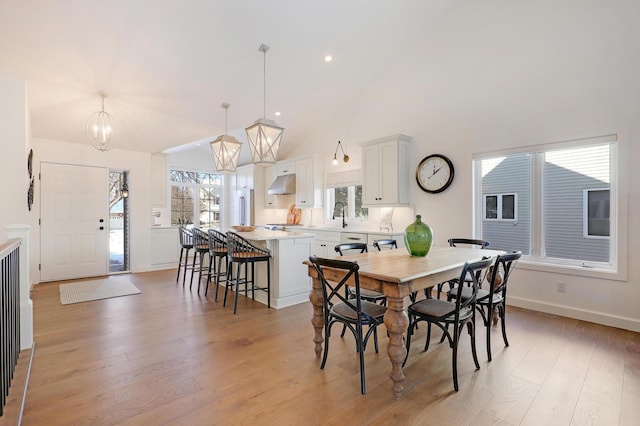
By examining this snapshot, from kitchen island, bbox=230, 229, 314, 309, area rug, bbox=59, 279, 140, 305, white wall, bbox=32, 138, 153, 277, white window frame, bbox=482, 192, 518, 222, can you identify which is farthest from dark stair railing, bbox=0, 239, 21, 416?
white window frame, bbox=482, 192, 518, 222

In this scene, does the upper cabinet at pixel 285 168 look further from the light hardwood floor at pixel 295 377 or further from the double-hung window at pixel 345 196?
the light hardwood floor at pixel 295 377

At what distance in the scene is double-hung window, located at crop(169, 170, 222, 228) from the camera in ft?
24.8

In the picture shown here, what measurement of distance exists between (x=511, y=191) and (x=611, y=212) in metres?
1.02

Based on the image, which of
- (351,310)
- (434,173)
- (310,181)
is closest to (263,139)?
(351,310)

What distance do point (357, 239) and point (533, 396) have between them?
342cm

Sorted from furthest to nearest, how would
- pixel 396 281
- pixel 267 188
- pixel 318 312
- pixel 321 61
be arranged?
pixel 267 188 < pixel 321 61 < pixel 318 312 < pixel 396 281

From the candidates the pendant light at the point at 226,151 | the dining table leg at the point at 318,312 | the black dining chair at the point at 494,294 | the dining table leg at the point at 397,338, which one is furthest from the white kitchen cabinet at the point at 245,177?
the dining table leg at the point at 397,338

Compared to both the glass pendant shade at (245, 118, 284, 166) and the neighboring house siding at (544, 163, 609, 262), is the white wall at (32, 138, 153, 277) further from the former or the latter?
the neighboring house siding at (544, 163, 609, 262)

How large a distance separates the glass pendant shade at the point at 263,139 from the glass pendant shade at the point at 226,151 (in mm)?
842

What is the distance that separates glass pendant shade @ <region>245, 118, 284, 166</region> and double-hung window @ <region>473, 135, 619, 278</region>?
2.86 meters

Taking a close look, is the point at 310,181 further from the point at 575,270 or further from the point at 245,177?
the point at 575,270

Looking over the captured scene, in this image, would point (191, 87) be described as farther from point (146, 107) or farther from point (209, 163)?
point (209, 163)

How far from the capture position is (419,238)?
2801mm

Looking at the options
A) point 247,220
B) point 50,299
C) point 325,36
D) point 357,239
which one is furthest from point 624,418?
point 247,220
